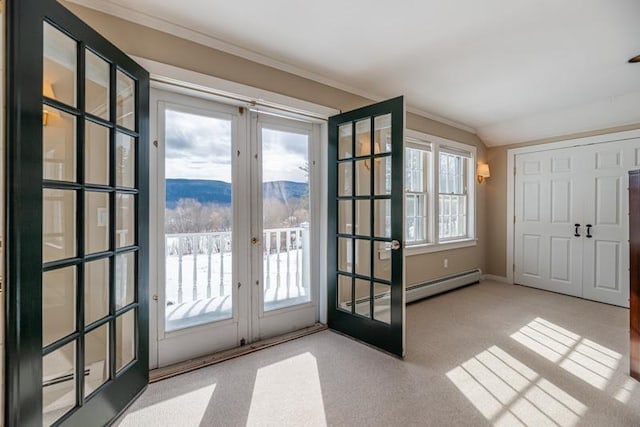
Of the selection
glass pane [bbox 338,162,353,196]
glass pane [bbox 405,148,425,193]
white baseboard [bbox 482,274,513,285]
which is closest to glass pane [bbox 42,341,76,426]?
glass pane [bbox 338,162,353,196]

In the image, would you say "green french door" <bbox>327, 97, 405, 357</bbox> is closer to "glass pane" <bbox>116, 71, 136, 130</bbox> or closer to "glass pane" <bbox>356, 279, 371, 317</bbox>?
"glass pane" <bbox>356, 279, 371, 317</bbox>

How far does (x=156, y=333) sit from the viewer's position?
226 centimetres

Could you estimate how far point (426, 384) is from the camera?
81.9 inches

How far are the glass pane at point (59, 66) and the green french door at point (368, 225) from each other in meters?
2.01

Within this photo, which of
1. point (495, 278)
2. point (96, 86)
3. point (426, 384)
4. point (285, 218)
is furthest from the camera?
point (495, 278)

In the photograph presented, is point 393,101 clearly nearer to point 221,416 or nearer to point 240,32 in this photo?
point 240,32

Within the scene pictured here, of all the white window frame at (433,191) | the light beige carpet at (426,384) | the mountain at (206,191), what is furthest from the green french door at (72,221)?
the white window frame at (433,191)

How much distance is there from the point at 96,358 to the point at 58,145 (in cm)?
118

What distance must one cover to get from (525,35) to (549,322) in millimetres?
2849

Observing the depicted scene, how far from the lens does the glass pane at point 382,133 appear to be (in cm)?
256

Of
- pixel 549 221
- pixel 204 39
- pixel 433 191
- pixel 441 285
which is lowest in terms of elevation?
pixel 441 285

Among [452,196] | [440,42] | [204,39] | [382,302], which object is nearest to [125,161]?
[204,39]

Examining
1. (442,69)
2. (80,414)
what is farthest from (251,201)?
(442,69)

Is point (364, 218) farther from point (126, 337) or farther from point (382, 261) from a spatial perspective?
point (126, 337)
